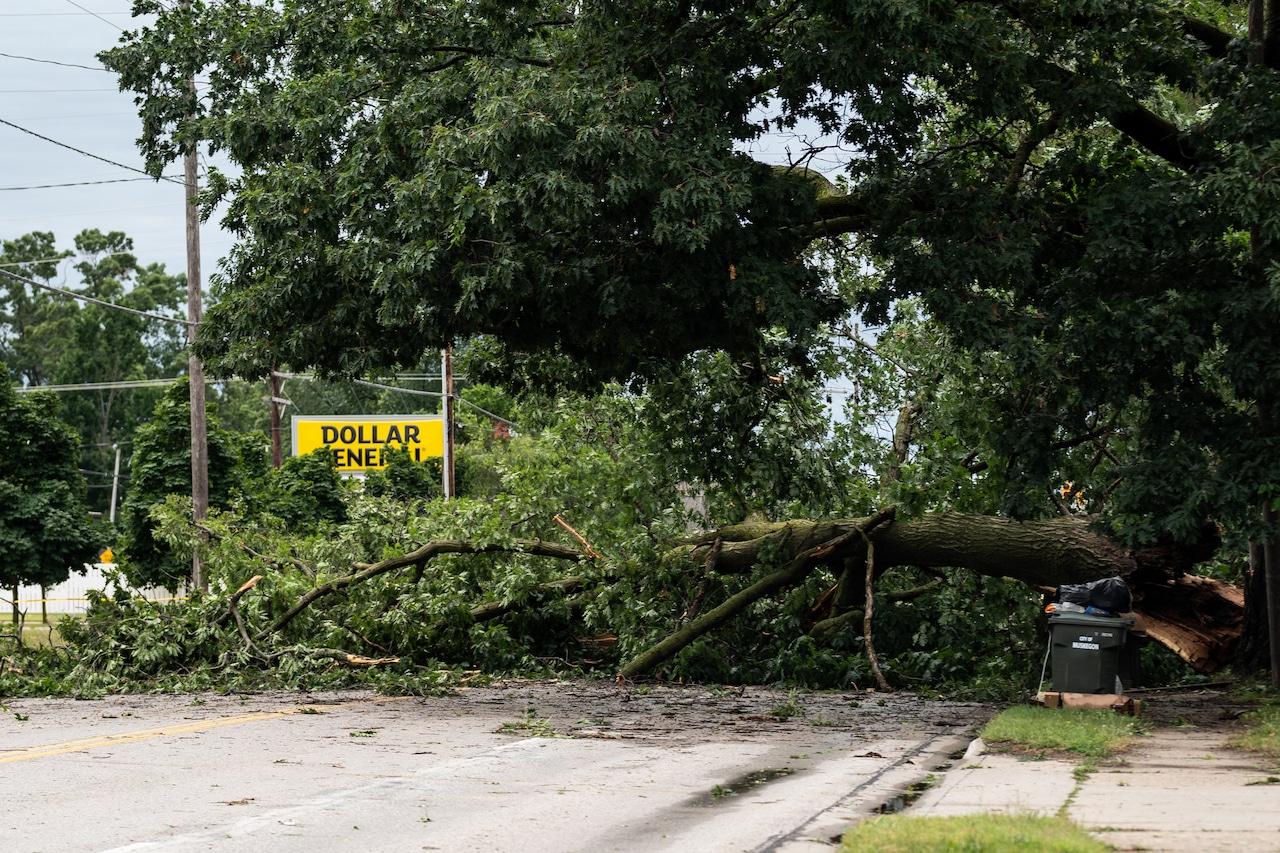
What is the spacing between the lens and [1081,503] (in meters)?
14.6

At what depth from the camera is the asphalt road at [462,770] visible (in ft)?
20.0

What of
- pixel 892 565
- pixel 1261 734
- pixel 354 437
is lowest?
pixel 1261 734

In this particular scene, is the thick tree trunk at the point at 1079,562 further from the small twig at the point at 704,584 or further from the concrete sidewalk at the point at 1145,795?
the concrete sidewalk at the point at 1145,795

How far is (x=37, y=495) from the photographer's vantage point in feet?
92.6

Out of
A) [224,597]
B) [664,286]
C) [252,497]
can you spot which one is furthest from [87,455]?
[664,286]

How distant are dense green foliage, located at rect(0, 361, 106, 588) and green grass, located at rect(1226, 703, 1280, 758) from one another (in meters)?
24.5

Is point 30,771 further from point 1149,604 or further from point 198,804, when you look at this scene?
point 1149,604

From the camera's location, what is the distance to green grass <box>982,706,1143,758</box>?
838 centimetres

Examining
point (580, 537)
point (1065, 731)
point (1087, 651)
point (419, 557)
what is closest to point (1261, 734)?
point (1065, 731)

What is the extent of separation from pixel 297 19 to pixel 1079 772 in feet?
29.0

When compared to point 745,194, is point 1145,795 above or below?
below

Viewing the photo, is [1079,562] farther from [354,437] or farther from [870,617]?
[354,437]

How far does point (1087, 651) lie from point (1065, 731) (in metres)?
1.43

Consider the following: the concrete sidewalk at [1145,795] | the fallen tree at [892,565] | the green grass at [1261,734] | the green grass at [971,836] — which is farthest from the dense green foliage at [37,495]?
the green grass at [971,836]
